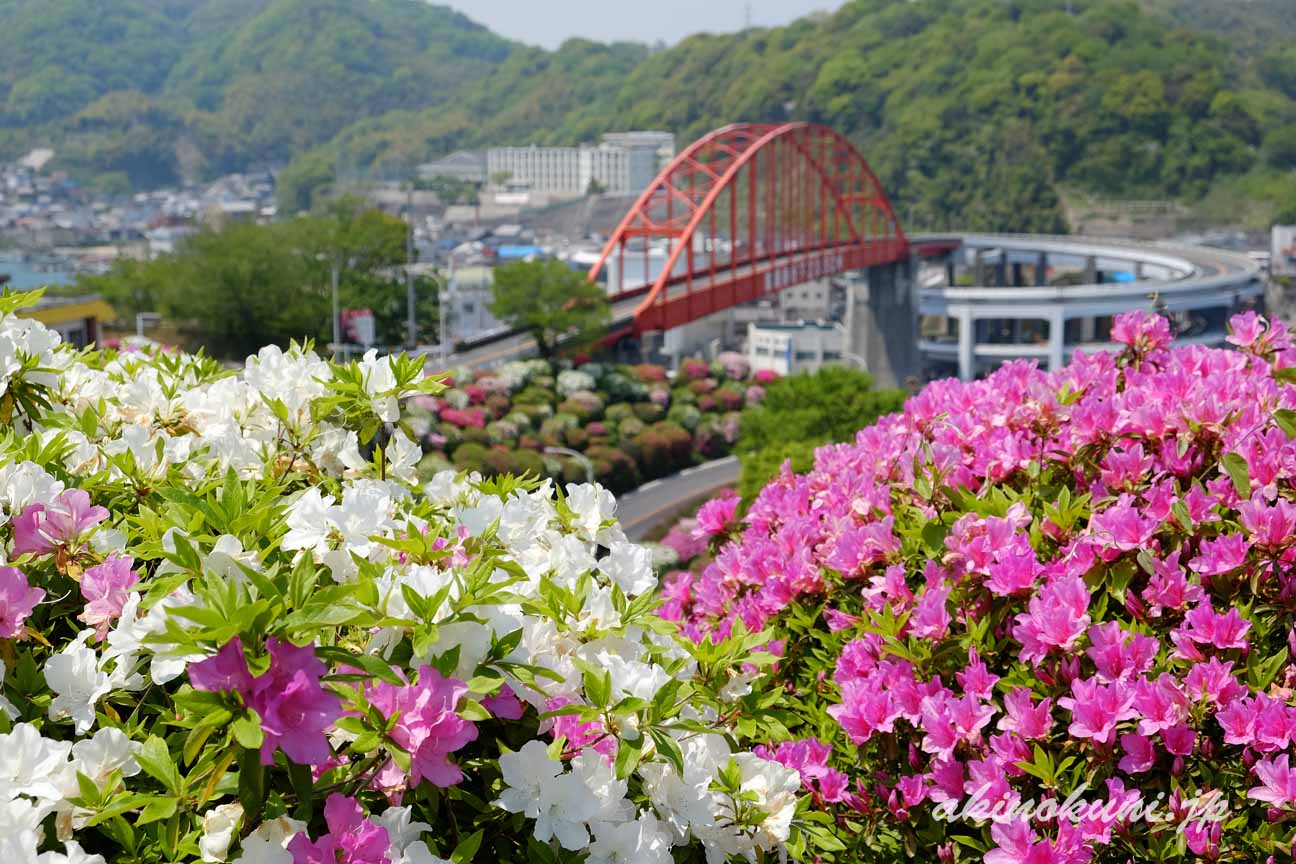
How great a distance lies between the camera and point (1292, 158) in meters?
97.6

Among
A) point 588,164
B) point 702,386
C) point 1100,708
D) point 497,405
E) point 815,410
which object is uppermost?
point 588,164

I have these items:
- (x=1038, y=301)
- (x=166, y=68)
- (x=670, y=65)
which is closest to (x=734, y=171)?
(x=1038, y=301)

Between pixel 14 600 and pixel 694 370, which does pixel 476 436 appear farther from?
pixel 14 600

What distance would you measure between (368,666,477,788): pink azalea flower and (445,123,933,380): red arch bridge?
35536mm

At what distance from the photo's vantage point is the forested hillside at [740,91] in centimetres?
9669

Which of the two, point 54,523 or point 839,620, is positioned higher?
point 54,523

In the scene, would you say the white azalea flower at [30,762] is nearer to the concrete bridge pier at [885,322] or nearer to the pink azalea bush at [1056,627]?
the pink azalea bush at [1056,627]

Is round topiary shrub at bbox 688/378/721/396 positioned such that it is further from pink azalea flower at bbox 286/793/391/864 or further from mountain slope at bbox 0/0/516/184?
mountain slope at bbox 0/0/516/184

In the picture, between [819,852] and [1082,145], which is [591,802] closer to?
[819,852]

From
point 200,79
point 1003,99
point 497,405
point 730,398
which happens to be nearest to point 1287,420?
point 497,405

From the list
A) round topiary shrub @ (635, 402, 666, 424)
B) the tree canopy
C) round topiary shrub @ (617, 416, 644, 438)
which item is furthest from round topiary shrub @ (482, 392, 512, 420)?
the tree canopy

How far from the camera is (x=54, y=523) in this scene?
250 centimetres

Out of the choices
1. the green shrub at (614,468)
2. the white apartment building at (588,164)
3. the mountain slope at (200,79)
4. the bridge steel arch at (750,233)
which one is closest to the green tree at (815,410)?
the green shrub at (614,468)

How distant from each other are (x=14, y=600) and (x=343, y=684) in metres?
0.62
